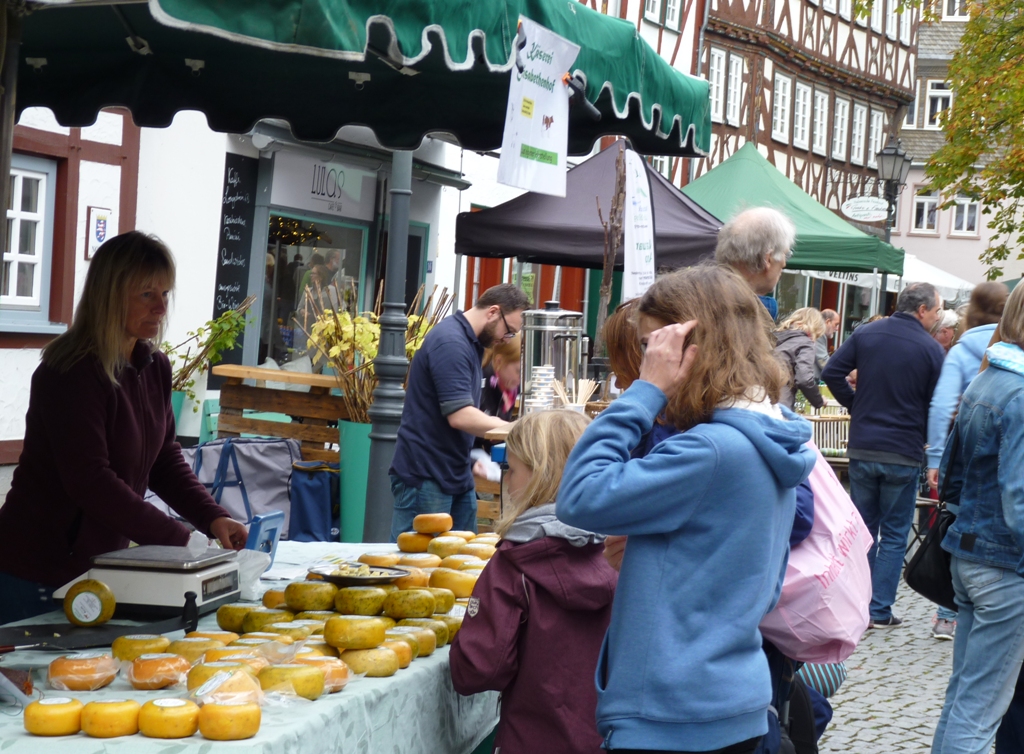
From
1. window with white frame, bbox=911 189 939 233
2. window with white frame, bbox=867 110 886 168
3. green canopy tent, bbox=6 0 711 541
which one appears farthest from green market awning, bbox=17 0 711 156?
window with white frame, bbox=911 189 939 233

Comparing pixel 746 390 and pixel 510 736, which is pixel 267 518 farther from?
pixel 746 390

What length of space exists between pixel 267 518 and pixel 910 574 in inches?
89.2

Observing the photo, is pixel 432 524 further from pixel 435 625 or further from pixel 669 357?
pixel 669 357

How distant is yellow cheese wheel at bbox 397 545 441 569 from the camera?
3473 millimetres

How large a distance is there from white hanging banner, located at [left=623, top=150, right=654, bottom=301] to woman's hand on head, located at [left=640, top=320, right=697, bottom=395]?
9.82 feet

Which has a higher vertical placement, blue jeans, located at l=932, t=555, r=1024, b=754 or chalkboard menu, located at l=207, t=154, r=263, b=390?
chalkboard menu, located at l=207, t=154, r=263, b=390

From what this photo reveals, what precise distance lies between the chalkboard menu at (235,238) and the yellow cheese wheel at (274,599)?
8120 millimetres

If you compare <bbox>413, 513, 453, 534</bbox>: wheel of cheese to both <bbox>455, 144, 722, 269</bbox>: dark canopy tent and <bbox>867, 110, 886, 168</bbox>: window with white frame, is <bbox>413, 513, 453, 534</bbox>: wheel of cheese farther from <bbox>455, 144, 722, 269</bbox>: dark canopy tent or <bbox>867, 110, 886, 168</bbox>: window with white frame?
<bbox>867, 110, 886, 168</bbox>: window with white frame

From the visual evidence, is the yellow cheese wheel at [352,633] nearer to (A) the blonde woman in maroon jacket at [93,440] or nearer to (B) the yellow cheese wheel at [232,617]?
(B) the yellow cheese wheel at [232,617]

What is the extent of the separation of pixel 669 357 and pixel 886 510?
547cm

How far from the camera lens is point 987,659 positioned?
12.8 ft

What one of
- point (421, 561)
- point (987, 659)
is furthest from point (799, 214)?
point (421, 561)

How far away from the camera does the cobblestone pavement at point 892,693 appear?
5.23 m

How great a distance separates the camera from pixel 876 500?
7387mm
